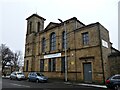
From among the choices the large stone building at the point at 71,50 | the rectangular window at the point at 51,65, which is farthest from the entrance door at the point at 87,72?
the rectangular window at the point at 51,65

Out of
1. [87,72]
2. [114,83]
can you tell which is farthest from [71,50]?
[114,83]

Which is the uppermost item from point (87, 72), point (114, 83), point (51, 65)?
point (51, 65)

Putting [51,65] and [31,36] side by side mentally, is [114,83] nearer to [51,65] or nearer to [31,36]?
[51,65]

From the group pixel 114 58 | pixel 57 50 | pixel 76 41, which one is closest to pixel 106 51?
pixel 114 58

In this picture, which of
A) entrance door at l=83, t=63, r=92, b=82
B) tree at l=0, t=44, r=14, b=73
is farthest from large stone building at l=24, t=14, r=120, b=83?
tree at l=0, t=44, r=14, b=73

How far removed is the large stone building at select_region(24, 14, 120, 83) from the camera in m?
20.8

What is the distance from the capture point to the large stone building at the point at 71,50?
2083 cm

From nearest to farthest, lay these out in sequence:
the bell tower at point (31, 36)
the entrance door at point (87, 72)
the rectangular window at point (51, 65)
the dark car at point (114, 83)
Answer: the dark car at point (114, 83) < the entrance door at point (87, 72) < the rectangular window at point (51, 65) < the bell tower at point (31, 36)

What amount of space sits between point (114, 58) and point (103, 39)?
326 cm

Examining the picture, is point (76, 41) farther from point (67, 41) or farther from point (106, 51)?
point (106, 51)

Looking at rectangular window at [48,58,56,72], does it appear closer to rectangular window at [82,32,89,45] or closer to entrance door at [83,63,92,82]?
entrance door at [83,63,92,82]

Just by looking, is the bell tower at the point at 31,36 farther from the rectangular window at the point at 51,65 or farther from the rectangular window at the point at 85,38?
the rectangular window at the point at 85,38

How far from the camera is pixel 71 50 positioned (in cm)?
2423

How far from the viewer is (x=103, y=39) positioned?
71.4 ft
